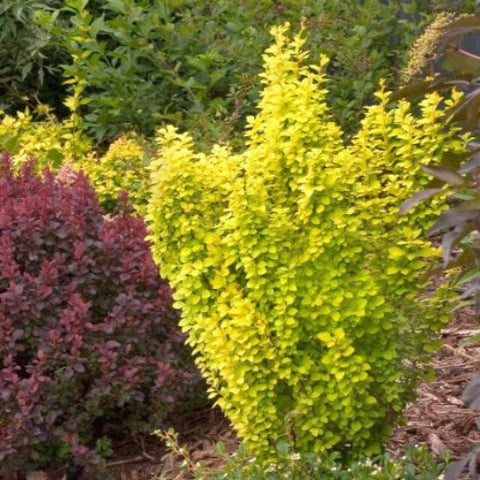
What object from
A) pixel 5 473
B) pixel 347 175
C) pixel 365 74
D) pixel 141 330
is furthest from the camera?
pixel 365 74

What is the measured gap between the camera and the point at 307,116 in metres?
3.71

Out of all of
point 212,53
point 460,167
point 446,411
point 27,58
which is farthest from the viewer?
point 27,58

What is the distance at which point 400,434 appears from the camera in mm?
4395

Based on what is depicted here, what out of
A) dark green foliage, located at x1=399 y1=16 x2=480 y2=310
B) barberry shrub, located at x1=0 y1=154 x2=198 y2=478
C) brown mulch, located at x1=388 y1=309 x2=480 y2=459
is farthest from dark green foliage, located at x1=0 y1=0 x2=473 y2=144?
dark green foliage, located at x1=399 y1=16 x2=480 y2=310

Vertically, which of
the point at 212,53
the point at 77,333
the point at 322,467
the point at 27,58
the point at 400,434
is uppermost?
the point at 27,58

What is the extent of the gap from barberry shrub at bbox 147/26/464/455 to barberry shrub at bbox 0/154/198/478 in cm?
58

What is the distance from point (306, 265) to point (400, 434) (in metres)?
1.08

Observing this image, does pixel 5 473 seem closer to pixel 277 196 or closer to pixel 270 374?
pixel 270 374

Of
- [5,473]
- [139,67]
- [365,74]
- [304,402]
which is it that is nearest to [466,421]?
[304,402]

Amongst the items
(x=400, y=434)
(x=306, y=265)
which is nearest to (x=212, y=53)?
(x=400, y=434)

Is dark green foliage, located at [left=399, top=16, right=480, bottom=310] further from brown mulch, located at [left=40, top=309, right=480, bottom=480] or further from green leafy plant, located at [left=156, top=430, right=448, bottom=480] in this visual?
brown mulch, located at [left=40, top=309, right=480, bottom=480]

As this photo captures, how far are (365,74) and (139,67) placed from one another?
59.4 inches

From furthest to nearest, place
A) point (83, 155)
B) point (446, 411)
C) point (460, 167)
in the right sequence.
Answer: point (83, 155)
point (446, 411)
point (460, 167)

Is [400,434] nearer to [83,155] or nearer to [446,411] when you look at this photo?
[446,411]
